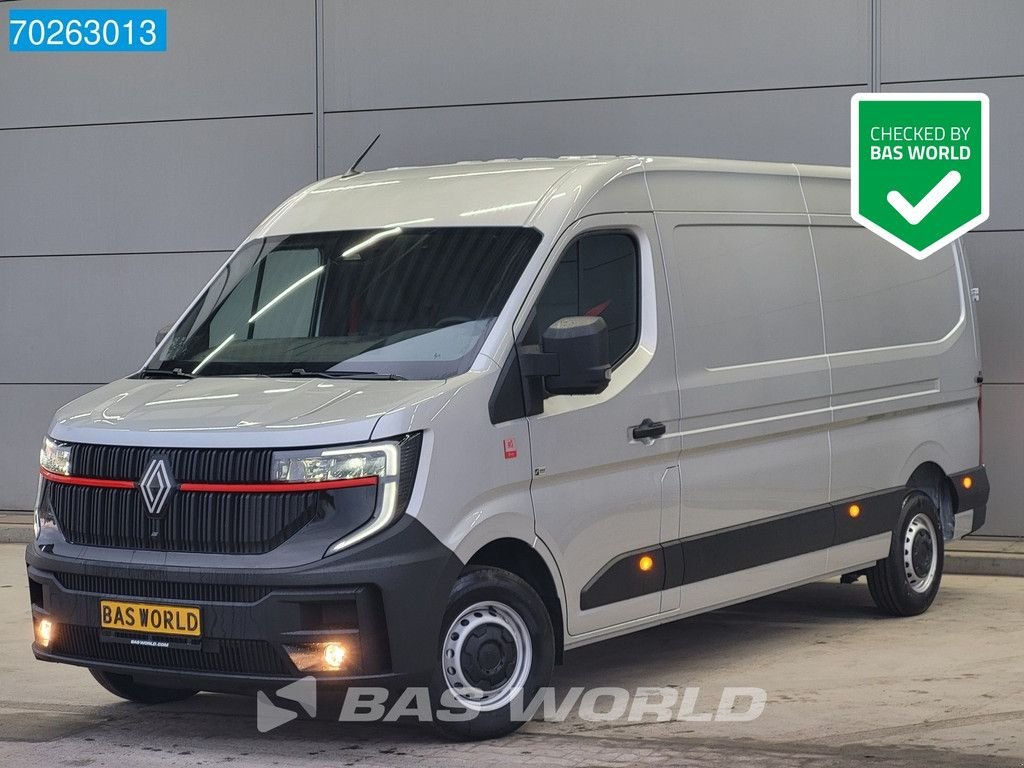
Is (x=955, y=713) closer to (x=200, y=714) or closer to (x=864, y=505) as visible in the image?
(x=864, y=505)

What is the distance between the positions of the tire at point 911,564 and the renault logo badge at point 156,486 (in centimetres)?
450

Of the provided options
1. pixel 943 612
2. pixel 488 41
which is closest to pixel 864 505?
pixel 943 612

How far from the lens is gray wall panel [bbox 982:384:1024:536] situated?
1242 cm

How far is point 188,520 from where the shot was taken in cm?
666

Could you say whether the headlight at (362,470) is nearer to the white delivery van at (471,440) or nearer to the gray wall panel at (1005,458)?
the white delivery van at (471,440)

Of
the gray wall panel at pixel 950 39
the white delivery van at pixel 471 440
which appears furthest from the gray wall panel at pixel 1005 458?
the white delivery van at pixel 471 440

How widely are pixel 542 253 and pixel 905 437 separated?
3265 millimetres

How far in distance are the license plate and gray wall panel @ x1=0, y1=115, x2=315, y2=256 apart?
7746 mm

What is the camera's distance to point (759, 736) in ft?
22.7

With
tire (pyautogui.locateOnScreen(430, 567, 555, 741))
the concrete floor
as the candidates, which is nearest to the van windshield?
tire (pyautogui.locateOnScreen(430, 567, 555, 741))

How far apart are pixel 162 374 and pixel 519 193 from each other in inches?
70.1

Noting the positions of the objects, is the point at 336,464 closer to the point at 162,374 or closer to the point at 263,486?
the point at 263,486

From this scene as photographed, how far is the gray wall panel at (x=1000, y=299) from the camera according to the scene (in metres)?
12.4

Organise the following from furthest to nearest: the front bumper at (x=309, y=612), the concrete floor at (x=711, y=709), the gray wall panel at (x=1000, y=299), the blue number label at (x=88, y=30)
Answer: the blue number label at (x=88, y=30) → the gray wall panel at (x=1000, y=299) → the concrete floor at (x=711, y=709) → the front bumper at (x=309, y=612)
